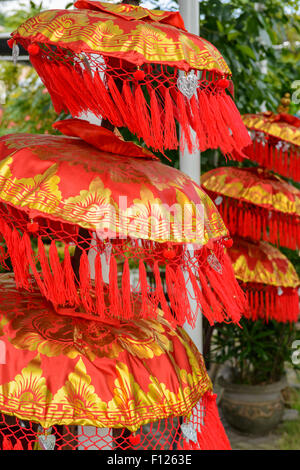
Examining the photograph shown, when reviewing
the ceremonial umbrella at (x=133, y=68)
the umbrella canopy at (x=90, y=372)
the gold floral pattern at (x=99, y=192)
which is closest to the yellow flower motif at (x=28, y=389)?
the umbrella canopy at (x=90, y=372)

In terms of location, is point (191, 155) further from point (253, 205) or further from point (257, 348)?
point (257, 348)

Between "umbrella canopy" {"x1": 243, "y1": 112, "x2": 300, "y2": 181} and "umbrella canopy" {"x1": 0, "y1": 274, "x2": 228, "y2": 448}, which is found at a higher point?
"umbrella canopy" {"x1": 243, "y1": 112, "x2": 300, "y2": 181}

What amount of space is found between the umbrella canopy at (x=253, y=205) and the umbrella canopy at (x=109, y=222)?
0.75m

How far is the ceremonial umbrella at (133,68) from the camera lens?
586mm

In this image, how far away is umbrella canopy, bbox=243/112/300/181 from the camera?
1.43 meters

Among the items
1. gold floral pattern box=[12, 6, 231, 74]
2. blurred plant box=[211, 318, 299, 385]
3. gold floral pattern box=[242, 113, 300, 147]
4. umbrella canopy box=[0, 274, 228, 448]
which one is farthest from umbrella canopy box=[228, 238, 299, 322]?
gold floral pattern box=[12, 6, 231, 74]

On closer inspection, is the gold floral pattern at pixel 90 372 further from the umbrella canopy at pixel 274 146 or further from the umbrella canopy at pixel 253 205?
the umbrella canopy at pixel 274 146

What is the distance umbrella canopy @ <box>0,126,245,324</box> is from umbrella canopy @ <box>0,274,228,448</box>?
0.05m

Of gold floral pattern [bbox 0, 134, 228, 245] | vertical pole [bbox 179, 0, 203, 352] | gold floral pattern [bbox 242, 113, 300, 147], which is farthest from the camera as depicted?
gold floral pattern [bbox 242, 113, 300, 147]

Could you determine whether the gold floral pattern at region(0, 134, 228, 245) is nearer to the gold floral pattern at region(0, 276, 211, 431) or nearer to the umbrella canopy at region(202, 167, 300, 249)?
the gold floral pattern at region(0, 276, 211, 431)

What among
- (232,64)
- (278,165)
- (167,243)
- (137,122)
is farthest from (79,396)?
(232,64)

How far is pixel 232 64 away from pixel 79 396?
4.66ft

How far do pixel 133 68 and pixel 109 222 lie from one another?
0.67 feet

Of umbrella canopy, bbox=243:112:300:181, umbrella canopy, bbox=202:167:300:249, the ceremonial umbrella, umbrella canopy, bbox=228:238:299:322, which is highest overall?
the ceremonial umbrella
